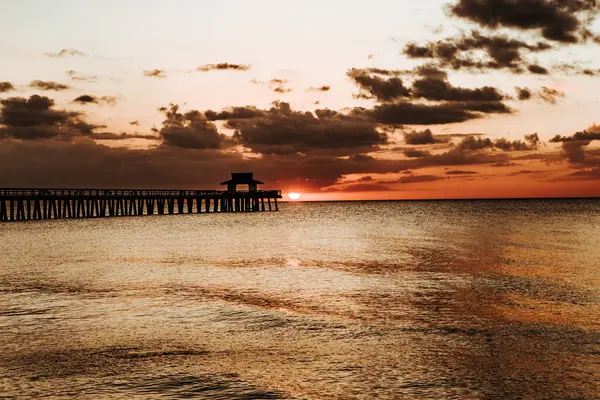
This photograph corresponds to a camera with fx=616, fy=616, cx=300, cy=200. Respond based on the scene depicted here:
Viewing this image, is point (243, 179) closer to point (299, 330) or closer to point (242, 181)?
point (242, 181)

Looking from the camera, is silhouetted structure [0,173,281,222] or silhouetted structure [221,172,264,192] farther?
silhouetted structure [221,172,264,192]

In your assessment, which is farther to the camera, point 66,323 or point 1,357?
point 66,323

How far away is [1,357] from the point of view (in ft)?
35.0

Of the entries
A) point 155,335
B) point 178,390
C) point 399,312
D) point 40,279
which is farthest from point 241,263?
point 178,390

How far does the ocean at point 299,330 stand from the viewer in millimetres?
9172

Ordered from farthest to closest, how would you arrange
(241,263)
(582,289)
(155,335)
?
(241,263) → (582,289) → (155,335)

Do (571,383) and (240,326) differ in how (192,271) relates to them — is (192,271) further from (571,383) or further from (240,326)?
(571,383)

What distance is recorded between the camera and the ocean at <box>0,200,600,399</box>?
917 centimetres

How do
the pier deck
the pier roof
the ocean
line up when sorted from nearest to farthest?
the ocean, the pier deck, the pier roof

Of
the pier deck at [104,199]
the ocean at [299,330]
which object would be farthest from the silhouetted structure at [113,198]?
the ocean at [299,330]

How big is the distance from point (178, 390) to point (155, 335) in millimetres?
3956

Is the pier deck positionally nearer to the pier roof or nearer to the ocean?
the pier roof

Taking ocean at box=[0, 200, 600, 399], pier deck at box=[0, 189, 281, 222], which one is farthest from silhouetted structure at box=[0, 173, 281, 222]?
ocean at box=[0, 200, 600, 399]

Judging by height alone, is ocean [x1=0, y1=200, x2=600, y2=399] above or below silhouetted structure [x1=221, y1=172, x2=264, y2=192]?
below
